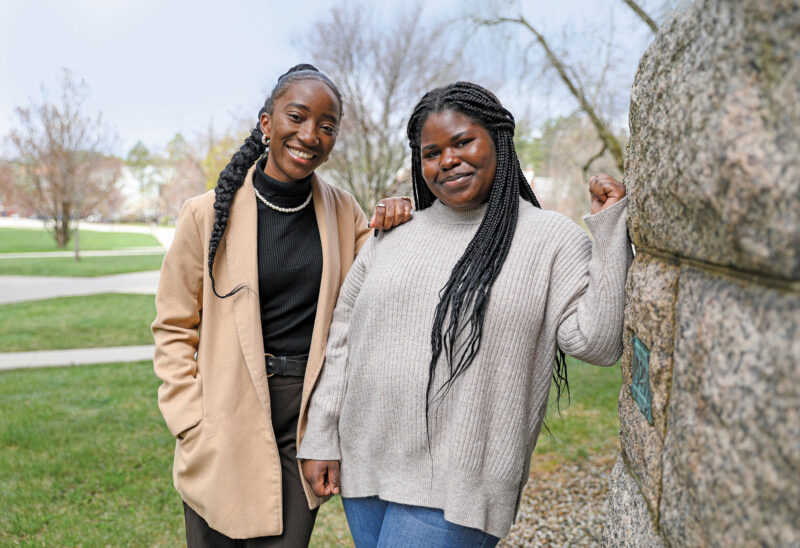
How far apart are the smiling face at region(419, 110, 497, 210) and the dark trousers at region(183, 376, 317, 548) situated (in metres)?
0.89

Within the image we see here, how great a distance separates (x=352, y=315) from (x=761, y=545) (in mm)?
1378

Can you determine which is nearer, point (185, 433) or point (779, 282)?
point (779, 282)

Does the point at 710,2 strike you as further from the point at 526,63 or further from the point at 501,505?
the point at 526,63

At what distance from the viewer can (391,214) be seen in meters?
2.04

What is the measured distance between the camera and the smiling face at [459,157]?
1.81 m

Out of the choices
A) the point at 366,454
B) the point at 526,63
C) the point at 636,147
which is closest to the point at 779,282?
the point at 636,147

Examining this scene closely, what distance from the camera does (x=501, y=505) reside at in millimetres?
1734

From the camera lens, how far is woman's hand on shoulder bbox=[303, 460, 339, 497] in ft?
6.79

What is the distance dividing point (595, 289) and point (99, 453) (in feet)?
14.0

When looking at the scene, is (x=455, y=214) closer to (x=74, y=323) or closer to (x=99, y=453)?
(x=99, y=453)

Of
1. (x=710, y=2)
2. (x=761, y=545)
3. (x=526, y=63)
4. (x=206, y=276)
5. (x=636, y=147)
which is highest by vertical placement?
(x=526, y=63)

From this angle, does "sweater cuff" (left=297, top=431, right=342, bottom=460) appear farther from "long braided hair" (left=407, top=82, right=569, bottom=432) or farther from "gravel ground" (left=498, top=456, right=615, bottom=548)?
"gravel ground" (left=498, top=456, right=615, bottom=548)

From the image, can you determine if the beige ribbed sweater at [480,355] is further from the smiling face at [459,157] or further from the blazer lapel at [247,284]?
the blazer lapel at [247,284]

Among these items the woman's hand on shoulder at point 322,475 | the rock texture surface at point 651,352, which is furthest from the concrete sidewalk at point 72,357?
the rock texture surface at point 651,352
